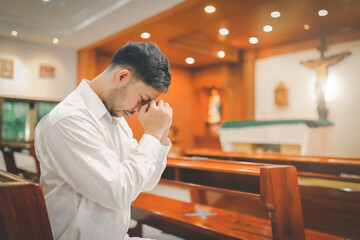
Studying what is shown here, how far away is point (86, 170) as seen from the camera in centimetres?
95

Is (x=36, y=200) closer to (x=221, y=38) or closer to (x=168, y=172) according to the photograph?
(x=168, y=172)

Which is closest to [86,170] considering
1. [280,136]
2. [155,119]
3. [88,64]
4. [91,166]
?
[91,166]

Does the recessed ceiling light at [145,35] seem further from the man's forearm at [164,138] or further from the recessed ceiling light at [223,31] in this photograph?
the man's forearm at [164,138]

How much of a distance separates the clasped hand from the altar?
A: 436 cm

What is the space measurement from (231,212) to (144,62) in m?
1.60

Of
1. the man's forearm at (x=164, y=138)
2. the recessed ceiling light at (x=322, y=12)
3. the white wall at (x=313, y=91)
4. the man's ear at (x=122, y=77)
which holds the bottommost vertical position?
the man's forearm at (x=164, y=138)

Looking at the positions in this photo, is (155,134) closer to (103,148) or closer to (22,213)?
(103,148)

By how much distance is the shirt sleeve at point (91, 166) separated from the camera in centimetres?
95

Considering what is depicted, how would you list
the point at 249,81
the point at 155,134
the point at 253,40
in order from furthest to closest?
the point at 249,81 → the point at 253,40 → the point at 155,134

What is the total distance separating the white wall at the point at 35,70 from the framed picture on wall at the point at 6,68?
0.24ft

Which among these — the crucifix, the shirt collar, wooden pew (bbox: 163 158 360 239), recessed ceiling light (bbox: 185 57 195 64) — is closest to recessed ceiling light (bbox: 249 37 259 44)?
the crucifix

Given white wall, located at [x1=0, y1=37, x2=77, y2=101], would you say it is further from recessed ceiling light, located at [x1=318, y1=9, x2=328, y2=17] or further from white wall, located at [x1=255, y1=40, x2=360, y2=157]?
recessed ceiling light, located at [x1=318, y1=9, x2=328, y2=17]

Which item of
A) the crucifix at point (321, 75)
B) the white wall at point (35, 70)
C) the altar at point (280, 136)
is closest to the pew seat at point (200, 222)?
the altar at point (280, 136)

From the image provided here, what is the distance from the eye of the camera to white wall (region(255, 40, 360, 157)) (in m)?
6.68
